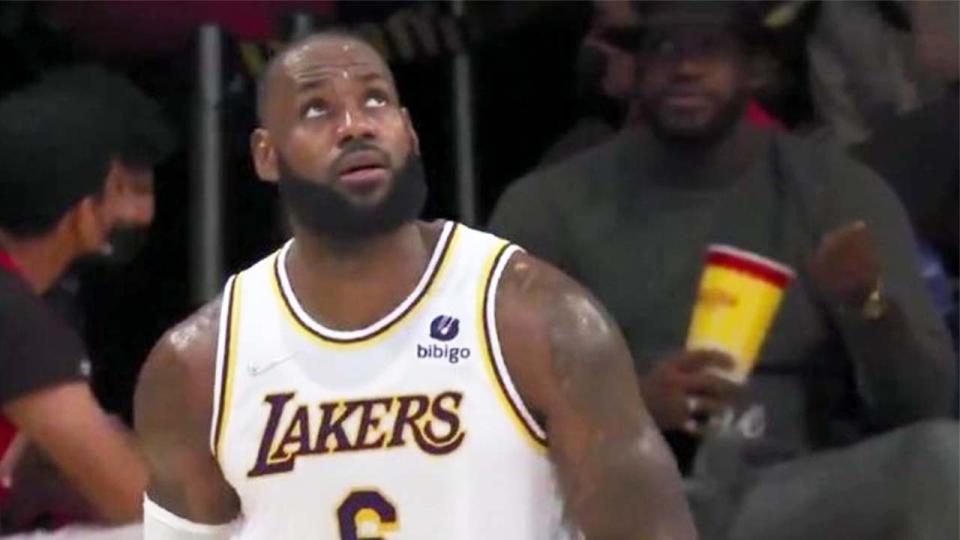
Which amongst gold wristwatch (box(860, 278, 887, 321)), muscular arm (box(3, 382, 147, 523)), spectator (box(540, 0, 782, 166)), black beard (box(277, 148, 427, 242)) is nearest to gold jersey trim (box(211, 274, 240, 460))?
black beard (box(277, 148, 427, 242))

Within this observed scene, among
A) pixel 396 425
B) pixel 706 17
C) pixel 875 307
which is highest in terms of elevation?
pixel 706 17

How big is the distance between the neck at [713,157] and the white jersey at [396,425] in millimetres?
981

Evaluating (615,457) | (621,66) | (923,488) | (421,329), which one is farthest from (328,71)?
(621,66)

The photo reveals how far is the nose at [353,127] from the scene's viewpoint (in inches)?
72.3

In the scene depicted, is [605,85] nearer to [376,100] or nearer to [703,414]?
[703,414]

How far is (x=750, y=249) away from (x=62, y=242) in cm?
83

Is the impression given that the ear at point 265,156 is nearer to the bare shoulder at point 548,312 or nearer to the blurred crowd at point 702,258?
the bare shoulder at point 548,312

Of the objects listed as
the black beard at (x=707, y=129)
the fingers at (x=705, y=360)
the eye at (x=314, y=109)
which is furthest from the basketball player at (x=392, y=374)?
the black beard at (x=707, y=129)

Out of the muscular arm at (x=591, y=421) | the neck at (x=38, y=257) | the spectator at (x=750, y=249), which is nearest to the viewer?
the muscular arm at (x=591, y=421)

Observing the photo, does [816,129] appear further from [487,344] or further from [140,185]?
[487,344]

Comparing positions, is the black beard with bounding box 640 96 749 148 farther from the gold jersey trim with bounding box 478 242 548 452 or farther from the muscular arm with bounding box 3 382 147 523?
the gold jersey trim with bounding box 478 242 548 452

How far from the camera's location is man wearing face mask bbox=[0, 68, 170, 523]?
247 centimetres

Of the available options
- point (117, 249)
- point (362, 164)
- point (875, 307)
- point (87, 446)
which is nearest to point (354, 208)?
point (362, 164)

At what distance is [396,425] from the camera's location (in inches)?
72.0
